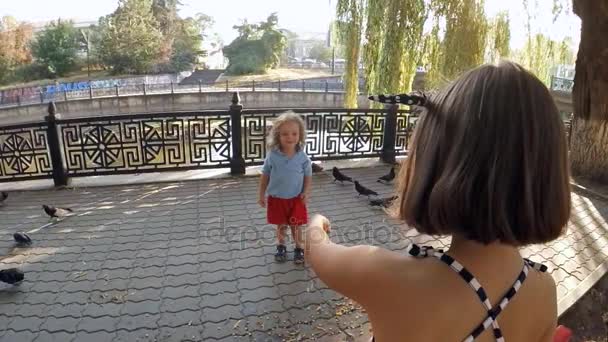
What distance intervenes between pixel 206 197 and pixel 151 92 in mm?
19097

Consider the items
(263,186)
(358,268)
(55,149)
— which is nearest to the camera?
(358,268)

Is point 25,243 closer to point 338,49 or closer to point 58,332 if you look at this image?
point 58,332

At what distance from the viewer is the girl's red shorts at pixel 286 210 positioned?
3385 millimetres

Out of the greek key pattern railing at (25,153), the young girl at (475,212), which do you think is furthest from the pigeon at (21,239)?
the young girl at (475,212)

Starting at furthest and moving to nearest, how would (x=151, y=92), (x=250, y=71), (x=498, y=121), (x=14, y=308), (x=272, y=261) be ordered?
(x=250, y=71)
(x=151, y=92)
(x=272, y=261)
(x=14, y=308)
(x=498, y=121)

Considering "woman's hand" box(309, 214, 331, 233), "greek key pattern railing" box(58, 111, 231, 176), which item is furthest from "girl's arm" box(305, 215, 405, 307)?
"greek key pattern railing" box(58, 111, 231, 176)

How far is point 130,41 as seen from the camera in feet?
83.9

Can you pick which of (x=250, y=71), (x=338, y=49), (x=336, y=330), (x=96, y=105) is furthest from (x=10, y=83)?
(x=336, y=330)

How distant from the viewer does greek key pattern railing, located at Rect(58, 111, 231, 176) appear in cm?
581

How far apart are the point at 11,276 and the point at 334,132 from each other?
4.92 metres

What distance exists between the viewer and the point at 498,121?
78 cm

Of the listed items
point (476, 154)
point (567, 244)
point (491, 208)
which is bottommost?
point (567, 244)

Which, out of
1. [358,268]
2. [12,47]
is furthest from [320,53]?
[358,268]

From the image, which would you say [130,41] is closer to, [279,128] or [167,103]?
[167,103]
